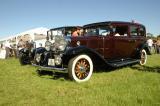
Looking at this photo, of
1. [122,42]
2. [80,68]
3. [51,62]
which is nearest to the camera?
[80,68]

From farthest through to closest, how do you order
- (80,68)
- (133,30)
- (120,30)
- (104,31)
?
(133,30) → (120,30) → (104,31) → (80,68)

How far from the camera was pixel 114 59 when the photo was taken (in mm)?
8109

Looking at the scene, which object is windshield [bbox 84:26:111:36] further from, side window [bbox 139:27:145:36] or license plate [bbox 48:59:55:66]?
side window [bbox 139:27:145:36]

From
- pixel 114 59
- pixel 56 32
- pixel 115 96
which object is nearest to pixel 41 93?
pixel 115 96

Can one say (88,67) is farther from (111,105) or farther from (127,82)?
(111,105)

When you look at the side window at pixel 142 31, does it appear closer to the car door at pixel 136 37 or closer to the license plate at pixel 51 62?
the car door at pixel 136 37

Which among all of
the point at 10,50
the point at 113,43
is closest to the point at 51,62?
the point at 113,43

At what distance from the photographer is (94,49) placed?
292 inches

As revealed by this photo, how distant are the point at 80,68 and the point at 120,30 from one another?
2801 millimetres

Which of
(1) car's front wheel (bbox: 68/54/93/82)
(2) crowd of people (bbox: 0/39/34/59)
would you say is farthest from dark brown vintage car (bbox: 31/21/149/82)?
(2) crowd of people (bbox: 0/39/34/59)

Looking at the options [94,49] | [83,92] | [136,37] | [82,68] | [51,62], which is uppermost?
[136,37]

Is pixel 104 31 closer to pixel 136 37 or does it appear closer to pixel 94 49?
pixel 94 49

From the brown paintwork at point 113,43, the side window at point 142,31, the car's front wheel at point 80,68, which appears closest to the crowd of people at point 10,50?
the side window at point 142,31

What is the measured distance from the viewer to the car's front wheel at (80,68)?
6191 millimetres
